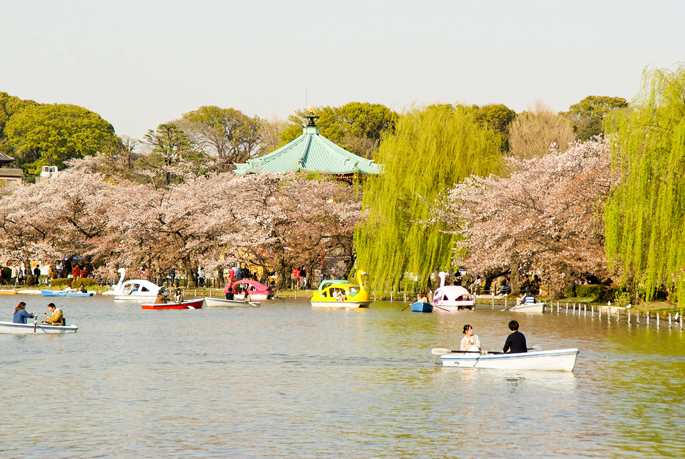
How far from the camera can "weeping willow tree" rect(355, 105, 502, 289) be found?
49750 millimetres

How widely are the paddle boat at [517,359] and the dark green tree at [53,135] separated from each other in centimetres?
9476

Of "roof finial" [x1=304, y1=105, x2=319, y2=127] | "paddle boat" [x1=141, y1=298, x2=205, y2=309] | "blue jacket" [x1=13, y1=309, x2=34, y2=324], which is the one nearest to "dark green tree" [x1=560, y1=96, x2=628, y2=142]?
"roof finial" [x1=304, y1=105, x2=319, y2=127]

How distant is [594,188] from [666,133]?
12.8m

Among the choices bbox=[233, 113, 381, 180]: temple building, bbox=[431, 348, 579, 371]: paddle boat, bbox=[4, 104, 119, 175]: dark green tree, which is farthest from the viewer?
bbox=[4, 104, 119, 175]: dark green tree

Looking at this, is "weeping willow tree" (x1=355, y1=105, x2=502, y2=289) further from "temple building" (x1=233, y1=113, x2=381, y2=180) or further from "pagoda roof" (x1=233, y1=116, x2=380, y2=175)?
"pagoda roof" (x1=233, y1=116, x2=380, y2=175)

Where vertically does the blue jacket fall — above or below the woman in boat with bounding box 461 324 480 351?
below

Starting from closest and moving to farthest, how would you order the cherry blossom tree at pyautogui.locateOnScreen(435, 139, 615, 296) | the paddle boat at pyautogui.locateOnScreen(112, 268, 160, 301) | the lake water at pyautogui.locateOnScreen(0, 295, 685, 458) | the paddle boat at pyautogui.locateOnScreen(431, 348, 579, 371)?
1. the lake water at pyautogui.locateOnScreen(0, 295, 685, 458)
2. the paddle boat at pyautogui.locateOnScreen(431, 348, 579, 371)
3. the cherry blossom tree at pyautogui.locateOnScreen(435, 139, 615, 296)
4. the paddle boat at pyautogui.locateOnScreen(112, 268, 160, 301)

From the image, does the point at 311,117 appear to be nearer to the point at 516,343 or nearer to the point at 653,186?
the point at 653,186

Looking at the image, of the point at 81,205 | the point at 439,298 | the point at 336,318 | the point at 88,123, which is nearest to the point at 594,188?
the point at 439,298

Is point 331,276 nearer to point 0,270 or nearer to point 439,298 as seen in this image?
point 439,298

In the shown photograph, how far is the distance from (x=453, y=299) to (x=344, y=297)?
696 centimetres

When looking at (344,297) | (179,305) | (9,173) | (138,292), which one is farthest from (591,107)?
(9,173)

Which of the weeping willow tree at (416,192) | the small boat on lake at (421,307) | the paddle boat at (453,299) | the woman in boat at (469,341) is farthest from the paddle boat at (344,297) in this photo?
the woman in boat at (469,341)

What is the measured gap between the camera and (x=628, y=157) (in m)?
31.5
